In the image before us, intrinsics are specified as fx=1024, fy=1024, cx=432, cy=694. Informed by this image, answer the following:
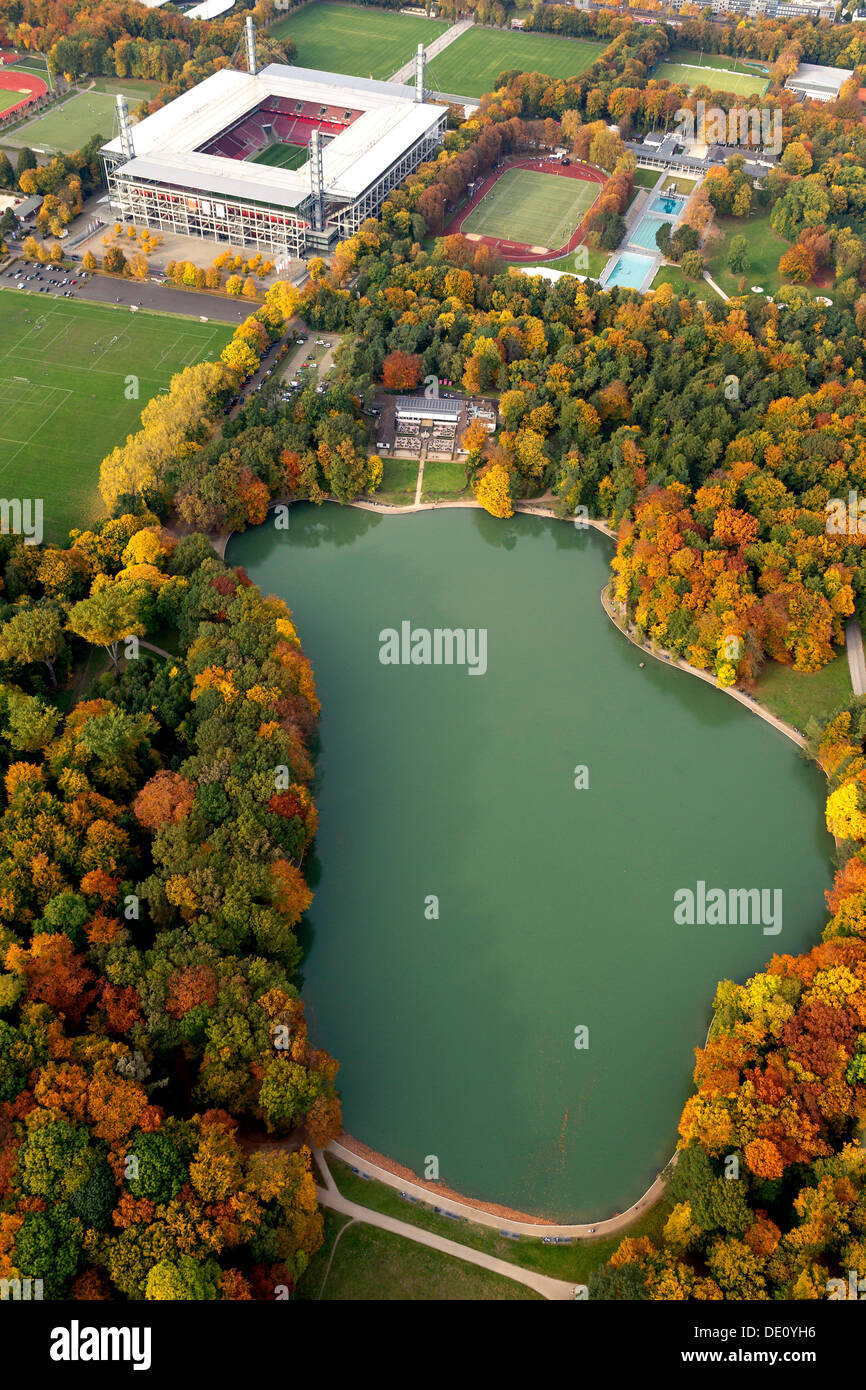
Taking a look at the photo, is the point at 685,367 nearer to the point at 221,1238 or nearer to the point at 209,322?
the point at 209,322

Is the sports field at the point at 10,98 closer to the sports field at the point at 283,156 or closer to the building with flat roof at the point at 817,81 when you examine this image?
the sports field at the point at 283,156

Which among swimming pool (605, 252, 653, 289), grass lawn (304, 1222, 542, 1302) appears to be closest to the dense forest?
grass lawn (304, 1222, 542, 1302)

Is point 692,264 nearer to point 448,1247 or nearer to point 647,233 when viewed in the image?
point 647,233

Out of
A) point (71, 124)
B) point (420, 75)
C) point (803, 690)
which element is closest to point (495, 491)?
point (803, 690)

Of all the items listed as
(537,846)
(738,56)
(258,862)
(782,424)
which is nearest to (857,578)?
(782,424)

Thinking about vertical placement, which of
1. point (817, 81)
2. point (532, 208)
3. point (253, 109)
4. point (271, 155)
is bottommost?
point (532, 208)

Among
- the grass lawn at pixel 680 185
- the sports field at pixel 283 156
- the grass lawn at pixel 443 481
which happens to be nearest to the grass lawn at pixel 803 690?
the grass lawn at pixel 443 481
